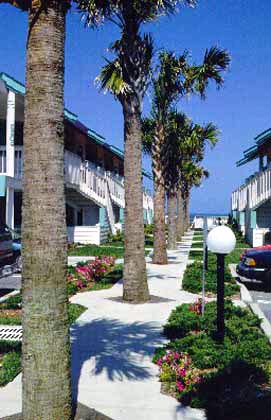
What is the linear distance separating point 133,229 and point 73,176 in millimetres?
12010

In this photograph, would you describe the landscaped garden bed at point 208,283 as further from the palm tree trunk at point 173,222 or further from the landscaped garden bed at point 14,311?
the palm tree trunk at point 173,222

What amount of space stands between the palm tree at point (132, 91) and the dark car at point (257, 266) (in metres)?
3.71

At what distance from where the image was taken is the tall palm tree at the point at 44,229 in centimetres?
433

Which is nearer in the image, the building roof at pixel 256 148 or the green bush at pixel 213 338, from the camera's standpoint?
the green bush at pixel 213 338

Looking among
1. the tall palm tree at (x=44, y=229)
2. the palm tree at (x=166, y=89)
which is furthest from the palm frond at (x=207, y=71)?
the tall palm tree at (x=44, y=229)

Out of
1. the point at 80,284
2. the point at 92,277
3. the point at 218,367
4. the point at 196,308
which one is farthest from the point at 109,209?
the point at 218,367

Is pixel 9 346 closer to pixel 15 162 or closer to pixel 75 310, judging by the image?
pixel 75 310

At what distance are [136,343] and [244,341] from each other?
1646 mm

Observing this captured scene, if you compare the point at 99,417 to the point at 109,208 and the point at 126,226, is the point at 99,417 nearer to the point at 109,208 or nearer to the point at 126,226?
the point at 126,226

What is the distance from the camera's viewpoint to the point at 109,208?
98.4ft

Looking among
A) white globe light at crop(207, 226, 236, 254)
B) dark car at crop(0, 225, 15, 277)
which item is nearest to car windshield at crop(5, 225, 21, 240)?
dark car at crop(0, 225, 15, 277)

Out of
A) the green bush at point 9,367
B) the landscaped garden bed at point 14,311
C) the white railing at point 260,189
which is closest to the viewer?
the green bush at point 9,367

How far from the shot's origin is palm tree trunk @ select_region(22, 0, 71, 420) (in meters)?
4.33

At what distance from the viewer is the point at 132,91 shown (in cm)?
1212
